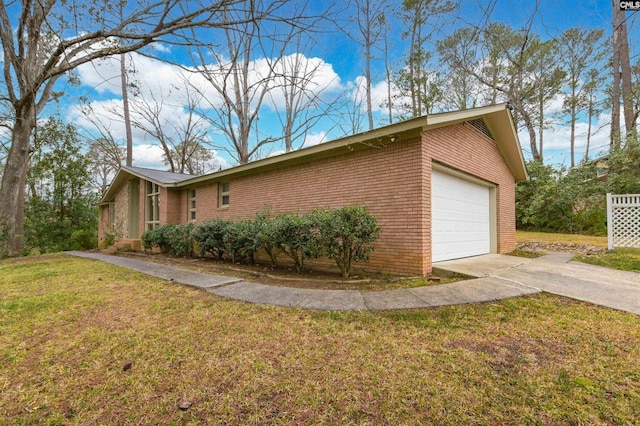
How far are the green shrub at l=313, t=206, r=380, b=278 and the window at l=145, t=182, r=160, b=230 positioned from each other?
426 inches

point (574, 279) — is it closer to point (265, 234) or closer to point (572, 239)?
point (265, 234)

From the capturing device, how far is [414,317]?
3.34 meters

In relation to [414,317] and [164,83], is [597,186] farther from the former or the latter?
[164,83]

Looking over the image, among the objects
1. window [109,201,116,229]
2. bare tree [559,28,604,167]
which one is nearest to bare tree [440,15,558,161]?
bare tree [559,28,604,167]

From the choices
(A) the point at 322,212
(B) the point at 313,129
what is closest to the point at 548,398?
(A) the point at 322,212

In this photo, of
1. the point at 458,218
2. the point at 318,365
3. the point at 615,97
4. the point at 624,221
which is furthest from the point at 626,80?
the point at 318,365

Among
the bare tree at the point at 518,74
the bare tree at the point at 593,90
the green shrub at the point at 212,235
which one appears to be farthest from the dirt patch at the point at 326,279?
the bare tree at the point at 593,90

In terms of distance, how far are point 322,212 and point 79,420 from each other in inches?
171

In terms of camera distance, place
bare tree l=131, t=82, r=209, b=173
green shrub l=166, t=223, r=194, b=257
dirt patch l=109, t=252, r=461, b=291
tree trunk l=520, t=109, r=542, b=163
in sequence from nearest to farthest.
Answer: dirt patch l=109, t=252, r=461, b=291 → green shrub l=166, t=223, r=194, b=257 → tree trunk l=520, t=109, r=542, b=163 → bare tree l=131, t=82, r=209, b=173

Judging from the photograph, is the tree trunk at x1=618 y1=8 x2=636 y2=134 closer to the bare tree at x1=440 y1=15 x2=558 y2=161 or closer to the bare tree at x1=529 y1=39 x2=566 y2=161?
the bare tree at x1=529 y1=39 x2=566 y2=161

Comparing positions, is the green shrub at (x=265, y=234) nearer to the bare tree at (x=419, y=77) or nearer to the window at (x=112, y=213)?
the window at (x=112, y=213)

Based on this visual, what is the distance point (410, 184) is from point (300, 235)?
2457 mm

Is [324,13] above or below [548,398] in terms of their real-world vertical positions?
above

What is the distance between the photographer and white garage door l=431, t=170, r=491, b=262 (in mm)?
6316
